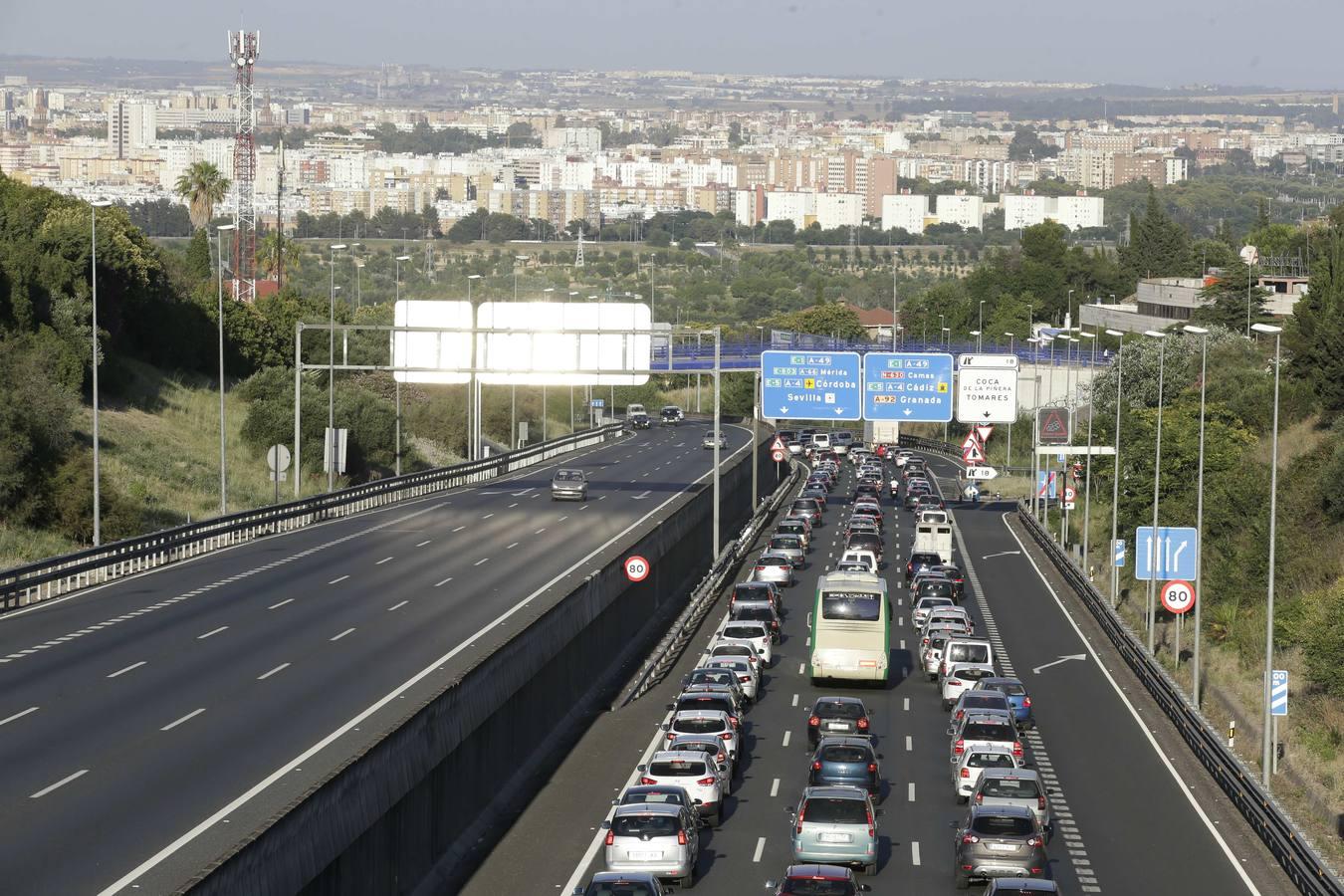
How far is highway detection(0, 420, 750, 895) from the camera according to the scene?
71.9ft

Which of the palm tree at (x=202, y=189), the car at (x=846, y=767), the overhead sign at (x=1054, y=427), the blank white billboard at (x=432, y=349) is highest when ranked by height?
the palm tree at (x=202, y=189)

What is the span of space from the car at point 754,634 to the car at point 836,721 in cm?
873

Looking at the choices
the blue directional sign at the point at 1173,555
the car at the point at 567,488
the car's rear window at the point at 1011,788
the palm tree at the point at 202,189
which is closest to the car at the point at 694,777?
the car's rear window at the point at 1011,788

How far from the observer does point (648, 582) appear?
50.8m

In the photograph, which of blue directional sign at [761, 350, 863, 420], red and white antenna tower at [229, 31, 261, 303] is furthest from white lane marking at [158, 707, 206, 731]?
red and white antenna tower at [229, 31, 261, 303]

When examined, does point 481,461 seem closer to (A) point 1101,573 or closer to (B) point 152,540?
(A) point 1101,573

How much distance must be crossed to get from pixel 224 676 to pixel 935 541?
113 feet

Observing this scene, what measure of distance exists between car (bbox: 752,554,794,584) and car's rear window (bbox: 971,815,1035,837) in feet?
108

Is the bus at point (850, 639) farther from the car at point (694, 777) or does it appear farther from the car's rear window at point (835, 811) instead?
the car's rear window at point (835, 811)

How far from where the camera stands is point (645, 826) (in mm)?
25406

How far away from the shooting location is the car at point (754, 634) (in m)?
44.5

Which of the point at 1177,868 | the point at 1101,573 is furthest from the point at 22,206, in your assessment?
the point at 1177,868

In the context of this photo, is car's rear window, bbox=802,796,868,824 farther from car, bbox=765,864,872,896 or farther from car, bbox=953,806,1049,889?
car, bbox=765,864,872,896

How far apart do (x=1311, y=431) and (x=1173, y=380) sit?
59.5 feet
